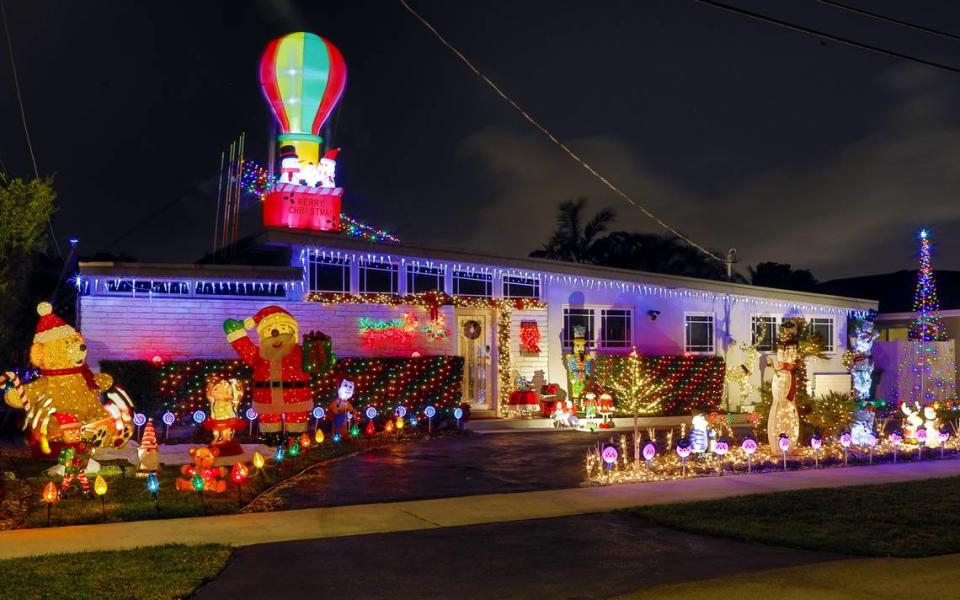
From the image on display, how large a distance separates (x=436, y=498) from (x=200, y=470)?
2.76 metres

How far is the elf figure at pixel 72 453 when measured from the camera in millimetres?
10781

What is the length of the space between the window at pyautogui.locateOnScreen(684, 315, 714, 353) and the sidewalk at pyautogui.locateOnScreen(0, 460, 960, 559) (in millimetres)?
10864

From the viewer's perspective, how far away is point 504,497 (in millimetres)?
11438

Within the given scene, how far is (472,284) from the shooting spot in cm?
2184

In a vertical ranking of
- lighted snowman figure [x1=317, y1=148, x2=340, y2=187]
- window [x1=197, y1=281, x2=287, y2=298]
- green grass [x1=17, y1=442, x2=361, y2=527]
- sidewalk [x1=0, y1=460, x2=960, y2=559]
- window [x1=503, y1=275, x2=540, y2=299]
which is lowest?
sidewalk [x1=0, y1=460, x2=960, y2=559]

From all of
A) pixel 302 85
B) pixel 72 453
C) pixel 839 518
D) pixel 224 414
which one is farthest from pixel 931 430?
pixel 302 85

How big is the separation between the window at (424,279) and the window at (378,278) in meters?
0.31

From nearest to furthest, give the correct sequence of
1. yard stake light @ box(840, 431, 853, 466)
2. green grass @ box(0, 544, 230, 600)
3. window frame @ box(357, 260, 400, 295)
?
green grass @ box(0, 544, 230, 600) → yard stake light @ box(840, 431, 853, 466) → window frame @ box(357, 260, 400, 295)

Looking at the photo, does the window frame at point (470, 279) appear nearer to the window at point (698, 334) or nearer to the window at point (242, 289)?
the window at point (242, 289)

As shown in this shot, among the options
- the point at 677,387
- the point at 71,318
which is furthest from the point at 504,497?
the point at 71,318

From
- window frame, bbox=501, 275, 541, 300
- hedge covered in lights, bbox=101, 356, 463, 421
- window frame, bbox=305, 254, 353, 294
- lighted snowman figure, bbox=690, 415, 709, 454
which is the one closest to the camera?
lighted snowman figure, bbox=690, 415, 709, 454

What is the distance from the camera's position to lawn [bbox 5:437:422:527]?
993 centimetres

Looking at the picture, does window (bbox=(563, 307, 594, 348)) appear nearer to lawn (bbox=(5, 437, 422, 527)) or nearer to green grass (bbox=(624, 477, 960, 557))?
lawn (bbox=(5, 437, 422, 527))

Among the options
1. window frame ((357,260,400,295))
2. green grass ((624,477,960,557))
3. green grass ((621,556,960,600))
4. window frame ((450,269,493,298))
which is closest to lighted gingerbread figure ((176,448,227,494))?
green grass ((624,477,960,557))
